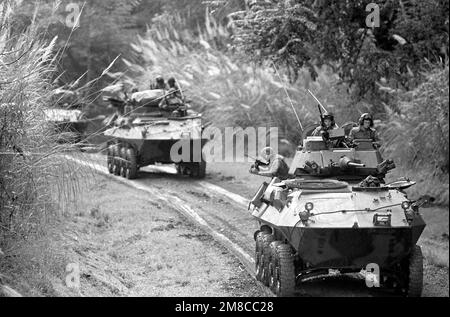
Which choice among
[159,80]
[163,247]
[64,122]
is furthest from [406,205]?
[159,80]

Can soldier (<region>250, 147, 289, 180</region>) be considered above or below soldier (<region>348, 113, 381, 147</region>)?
below

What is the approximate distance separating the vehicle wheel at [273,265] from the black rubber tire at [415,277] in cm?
145

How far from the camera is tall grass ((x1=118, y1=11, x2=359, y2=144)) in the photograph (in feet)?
70.2

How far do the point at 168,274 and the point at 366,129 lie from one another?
305 centimetres

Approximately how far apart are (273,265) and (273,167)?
1.61m

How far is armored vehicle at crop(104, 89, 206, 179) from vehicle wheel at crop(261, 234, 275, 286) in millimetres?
7944

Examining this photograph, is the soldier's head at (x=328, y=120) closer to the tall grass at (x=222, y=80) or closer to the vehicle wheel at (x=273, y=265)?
the vehicle wheel at (x=273, y=265)

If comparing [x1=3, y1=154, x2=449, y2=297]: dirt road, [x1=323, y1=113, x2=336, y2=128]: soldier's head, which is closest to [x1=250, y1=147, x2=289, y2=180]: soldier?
[x1=323, y1=113, x2=336, y2=128]: soldier's head

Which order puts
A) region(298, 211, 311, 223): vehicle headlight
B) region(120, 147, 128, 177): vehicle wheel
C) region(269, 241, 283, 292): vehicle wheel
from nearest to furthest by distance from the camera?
region(298, 211, 311, 223): vehicle headlight → region(269, 241, 283, 292): vehicle wheel → region(120, 147, 128, 177): vehicle wheel

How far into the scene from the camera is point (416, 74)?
16.8 meters

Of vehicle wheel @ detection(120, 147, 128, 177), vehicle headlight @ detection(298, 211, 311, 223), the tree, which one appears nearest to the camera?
vehicle headlight @ detection(298, 211, 311, 223)

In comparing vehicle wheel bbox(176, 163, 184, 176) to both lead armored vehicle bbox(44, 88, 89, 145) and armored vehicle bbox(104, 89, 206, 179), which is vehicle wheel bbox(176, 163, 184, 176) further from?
lead armored vehicle bbox(44, 88, 89, 145)

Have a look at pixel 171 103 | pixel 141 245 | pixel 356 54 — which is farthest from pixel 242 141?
pixel 141 245

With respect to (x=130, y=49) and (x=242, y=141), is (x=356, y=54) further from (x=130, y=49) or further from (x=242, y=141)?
(x=130, y=49)
